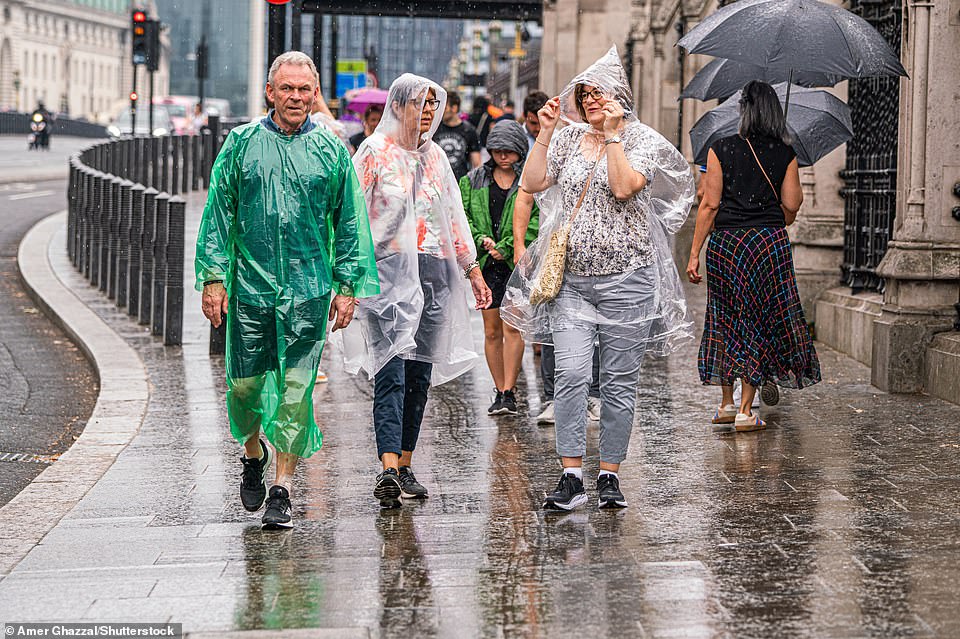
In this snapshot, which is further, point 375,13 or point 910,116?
point 375,13

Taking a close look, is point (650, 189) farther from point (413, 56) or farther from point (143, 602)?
point (413, 56)

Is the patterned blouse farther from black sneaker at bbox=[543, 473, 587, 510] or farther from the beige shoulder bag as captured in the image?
black sneaker at bbox=[543, 473, 587, 510]

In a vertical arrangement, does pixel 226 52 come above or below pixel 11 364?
above

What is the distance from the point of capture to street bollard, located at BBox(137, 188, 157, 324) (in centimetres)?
1290

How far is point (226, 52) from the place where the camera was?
198875 mm

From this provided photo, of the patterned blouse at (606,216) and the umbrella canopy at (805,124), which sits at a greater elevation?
the umbrella canopy at (805,124)

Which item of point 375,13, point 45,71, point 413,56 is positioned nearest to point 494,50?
point 375,13

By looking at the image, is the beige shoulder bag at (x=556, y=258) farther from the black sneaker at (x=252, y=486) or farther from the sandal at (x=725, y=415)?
the sandal at (x=725, y=415)

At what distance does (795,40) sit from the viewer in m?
8.40

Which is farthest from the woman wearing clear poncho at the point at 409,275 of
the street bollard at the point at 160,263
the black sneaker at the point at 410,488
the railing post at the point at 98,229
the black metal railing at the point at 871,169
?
the railing post at the point at 98,229

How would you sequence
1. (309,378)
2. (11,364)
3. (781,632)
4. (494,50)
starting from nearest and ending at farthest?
(781,632) → (309,378) → (11,364) → (494,50)

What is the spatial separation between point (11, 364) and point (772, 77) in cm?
618

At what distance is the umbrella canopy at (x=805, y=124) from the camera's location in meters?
9.24

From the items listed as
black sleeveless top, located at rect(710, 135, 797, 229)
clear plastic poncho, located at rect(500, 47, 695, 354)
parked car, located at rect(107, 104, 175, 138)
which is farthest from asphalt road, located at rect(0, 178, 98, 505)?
parked car, located at rect(107, 104, 175, 138)
